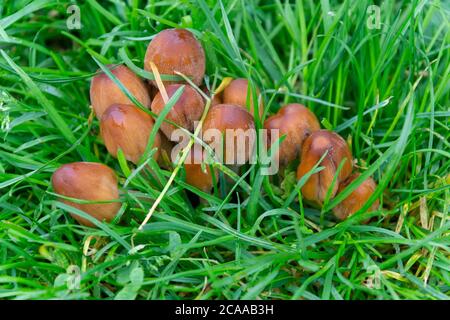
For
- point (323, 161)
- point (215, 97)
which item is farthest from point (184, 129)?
point (323, 161)

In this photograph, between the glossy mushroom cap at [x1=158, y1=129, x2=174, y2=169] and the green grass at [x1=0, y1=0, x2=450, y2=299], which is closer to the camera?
the green grass at [x1=0, y1=0, x2=450, y2=299]

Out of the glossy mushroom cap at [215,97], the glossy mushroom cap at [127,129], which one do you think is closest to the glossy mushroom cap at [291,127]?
the glossy mushroom cap at [215,97]

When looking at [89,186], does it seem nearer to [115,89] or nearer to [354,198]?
[115,89]

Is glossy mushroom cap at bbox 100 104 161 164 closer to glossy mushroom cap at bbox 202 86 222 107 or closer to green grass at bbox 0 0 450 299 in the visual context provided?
green grass at bbox 0 0 450 299

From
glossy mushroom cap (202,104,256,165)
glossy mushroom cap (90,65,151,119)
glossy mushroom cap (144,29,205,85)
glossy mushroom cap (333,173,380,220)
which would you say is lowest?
glossy mushroom cap (333,173,380,220)

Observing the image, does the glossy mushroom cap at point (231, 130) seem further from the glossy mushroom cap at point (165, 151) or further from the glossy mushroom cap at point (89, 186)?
the glossy mushroom cap at point (89, 186)

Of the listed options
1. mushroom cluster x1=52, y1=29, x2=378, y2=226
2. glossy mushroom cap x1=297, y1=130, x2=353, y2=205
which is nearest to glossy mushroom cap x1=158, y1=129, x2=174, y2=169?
mushroom cluster x1=52, y1=29, x2=378, y2=226

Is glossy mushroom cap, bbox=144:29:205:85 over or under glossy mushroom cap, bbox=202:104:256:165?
over

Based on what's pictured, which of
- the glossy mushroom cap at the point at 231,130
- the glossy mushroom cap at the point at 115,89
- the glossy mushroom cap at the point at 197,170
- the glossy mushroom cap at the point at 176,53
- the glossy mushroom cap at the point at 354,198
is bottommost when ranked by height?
the glossy mushroom cap at the point at 354,198
